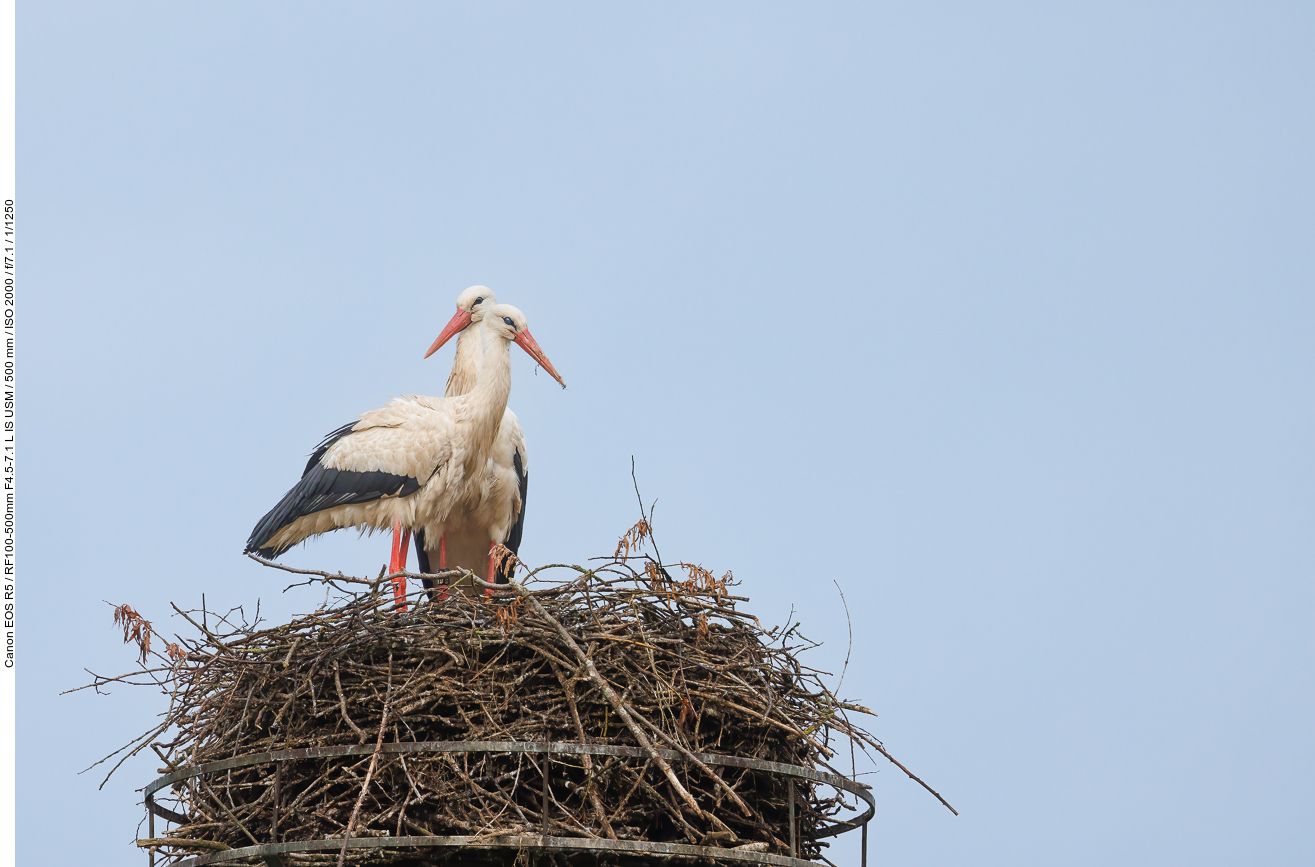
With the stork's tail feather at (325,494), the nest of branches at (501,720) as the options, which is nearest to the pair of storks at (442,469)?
the stork's tail feather at (325,494)

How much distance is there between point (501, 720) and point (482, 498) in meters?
3.73

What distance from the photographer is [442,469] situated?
10.3 m

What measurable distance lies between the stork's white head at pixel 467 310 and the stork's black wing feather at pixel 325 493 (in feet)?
4.15

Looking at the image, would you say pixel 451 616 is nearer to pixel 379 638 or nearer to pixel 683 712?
pixel 379 638

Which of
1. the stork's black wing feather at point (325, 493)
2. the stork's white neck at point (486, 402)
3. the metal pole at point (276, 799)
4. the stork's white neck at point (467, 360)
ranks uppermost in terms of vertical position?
the stork's white neck at point (467, 360)

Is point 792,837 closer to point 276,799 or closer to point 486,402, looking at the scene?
point 276,799

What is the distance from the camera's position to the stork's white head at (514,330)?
10.8 metres

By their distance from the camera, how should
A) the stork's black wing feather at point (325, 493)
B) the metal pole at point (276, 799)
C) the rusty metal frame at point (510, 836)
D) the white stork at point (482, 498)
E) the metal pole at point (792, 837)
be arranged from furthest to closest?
the white stork at point (482, 498) → the stork's black wing feather at point (325, 493) → the metal pole at point (792, 837) → the metal pole at point (276, 799) → the rusty metal frame at point (510, 836)

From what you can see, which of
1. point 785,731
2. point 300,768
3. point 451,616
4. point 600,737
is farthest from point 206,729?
point 785,731

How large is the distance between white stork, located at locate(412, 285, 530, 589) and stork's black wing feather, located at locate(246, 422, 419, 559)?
67cm

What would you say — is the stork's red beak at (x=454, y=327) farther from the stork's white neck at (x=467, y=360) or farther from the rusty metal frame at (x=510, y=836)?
the rusty metal frame at (x=510, y=836)

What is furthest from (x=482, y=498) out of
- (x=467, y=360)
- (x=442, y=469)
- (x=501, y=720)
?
(x=501, y=720)

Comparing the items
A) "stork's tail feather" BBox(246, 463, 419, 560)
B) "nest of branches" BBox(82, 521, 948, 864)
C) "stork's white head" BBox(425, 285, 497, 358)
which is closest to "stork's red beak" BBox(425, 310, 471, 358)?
"stork's white head" BBox(425, 285, 497, 358)

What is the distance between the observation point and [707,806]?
24.0 feet
